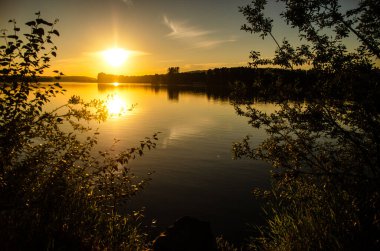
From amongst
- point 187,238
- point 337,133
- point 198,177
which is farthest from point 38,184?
point 198,177

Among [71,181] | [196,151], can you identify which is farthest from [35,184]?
[196,151]

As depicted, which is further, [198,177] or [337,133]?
[198,177]

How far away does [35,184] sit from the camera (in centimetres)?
983

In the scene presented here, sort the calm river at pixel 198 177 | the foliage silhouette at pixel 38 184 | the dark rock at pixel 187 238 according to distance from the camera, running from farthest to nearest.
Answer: the calm river at pixel 198 177
the dark rock at pixel 187 238
the foliage silhouette at pixel 38 184

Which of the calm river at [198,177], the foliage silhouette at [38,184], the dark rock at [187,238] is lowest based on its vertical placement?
the calm river at [198,177]

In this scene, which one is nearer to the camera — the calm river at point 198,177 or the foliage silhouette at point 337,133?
the foliage silhouette at point 337,133

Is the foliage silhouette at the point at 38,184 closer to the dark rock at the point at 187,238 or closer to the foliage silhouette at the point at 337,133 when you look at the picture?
the dark rock at the point at 187,238

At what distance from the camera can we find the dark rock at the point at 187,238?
1099cm

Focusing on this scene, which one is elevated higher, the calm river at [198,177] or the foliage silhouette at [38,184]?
the foliage silhouette at [38,184]

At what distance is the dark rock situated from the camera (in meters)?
11.0

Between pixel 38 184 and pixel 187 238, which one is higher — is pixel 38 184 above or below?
above

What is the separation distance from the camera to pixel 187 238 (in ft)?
37.0

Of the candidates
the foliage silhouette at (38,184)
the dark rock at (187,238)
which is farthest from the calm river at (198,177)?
the dark rock at (187,238)

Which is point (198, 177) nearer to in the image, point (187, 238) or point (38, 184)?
point (187, 238)
